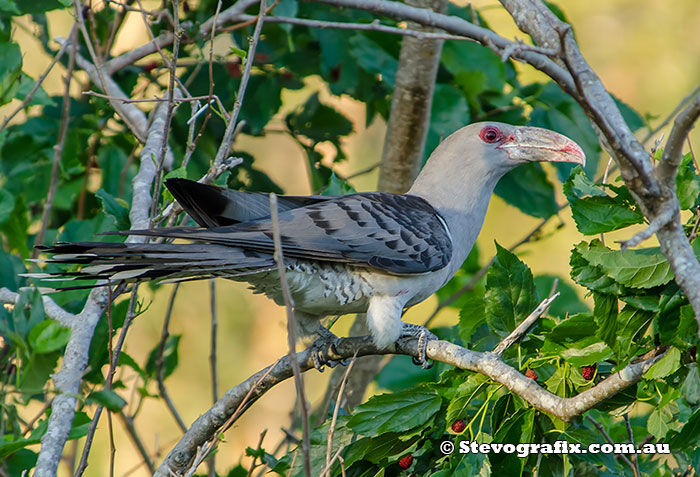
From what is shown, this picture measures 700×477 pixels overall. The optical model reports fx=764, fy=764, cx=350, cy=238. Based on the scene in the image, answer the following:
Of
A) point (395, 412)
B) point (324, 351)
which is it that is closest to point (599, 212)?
point (395, 412)

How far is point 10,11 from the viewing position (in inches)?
128

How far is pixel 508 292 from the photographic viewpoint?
2783 millimetres

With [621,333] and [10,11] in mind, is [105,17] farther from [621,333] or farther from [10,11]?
[621,333]

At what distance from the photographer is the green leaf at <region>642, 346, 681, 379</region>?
2.17 meters

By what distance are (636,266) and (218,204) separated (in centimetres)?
168

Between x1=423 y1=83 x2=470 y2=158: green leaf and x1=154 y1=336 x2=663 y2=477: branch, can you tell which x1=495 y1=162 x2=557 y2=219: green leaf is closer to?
x1=423 y1=83 x2=470 y2=158: green leaf

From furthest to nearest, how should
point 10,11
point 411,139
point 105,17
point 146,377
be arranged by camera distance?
point 105,17
point 411,139
point 146,377
point 10,11

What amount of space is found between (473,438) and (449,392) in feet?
0.56

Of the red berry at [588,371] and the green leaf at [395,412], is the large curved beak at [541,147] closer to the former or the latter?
the red berry at [588,371]

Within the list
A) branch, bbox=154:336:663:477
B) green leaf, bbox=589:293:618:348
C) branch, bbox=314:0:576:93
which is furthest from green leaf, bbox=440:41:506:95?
green leaf, bbox=589:293:618:348

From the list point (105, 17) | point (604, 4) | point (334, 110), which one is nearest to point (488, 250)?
point (604, 4)

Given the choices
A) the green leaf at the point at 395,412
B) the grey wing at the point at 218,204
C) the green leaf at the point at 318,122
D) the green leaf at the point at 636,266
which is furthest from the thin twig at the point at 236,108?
the green leaf at the point at 318,122

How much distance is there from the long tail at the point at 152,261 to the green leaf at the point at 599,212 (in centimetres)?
120

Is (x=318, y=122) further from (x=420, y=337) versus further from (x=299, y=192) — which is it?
(x=299, y=192)
